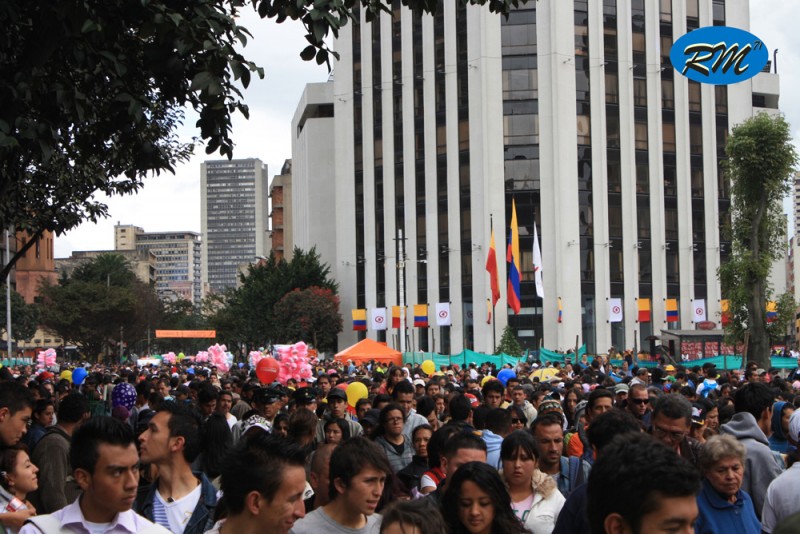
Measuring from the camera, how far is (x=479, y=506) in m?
5.33

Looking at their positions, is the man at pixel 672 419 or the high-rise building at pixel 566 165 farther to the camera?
the high-rise building at pixel 566 165

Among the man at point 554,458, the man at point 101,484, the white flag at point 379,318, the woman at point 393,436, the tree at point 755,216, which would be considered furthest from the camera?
the white flag at point 379,318

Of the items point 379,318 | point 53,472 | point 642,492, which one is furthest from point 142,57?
point 379,318

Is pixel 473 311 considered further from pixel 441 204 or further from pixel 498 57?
pixel 498 57

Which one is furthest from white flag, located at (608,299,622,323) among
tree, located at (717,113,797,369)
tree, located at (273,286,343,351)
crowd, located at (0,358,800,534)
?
crowd, located at (0,358,800,534)

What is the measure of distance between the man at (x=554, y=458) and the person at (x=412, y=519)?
3.14m

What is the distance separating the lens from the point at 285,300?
217 feet

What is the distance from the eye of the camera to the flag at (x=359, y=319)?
64650 millimetres

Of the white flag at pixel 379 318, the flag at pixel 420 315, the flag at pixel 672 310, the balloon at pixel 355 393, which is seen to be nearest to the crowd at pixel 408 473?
the balloon at pixel 355 393

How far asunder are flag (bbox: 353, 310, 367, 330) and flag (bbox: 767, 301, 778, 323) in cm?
3217

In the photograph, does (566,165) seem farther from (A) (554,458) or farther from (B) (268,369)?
(A) (554,458)

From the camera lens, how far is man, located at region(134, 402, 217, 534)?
613cm

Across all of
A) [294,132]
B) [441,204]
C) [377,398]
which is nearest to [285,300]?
[441,204]

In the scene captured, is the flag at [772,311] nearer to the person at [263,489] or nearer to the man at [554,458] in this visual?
the man at [554,458]
